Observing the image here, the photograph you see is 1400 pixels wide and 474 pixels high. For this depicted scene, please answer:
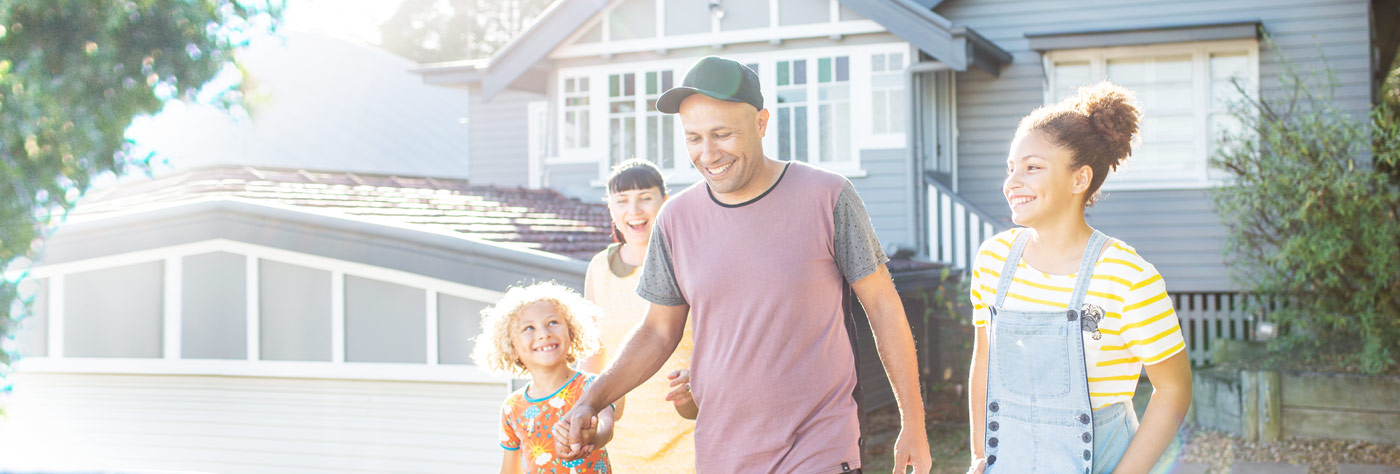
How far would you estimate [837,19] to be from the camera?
11594 mm

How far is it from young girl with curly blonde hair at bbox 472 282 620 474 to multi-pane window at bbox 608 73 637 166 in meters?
8.78

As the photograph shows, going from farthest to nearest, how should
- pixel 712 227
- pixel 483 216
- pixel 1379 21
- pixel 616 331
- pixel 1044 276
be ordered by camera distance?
1. pixel 1379 21
2. pixel 483 216
3. pixel 616 331
4. pixel 712 227
5. pixel 1044 276

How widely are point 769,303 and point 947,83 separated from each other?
1025 cm

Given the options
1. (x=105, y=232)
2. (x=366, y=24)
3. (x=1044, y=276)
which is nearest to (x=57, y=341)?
(x=105, y=232)

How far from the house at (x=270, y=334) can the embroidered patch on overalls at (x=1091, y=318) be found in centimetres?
413

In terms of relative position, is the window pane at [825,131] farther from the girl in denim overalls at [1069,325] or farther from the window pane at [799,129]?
the girl in denim overalls at [1069,325]

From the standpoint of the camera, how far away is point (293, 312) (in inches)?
281

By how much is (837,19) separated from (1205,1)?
3969 mm

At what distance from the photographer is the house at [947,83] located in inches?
450

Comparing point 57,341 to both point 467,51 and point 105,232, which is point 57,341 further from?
point 467,51

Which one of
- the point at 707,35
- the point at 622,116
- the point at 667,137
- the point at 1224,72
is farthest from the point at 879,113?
the point at 1224,72

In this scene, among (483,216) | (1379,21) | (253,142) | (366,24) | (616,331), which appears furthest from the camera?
(366,24)

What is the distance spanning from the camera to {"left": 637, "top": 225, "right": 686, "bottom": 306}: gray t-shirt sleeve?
2859 millimetres

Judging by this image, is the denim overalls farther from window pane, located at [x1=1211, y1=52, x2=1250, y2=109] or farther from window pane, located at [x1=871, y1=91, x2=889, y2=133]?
window pane, located at [x1=1211, y1=52, x2=1250, y2=109]
